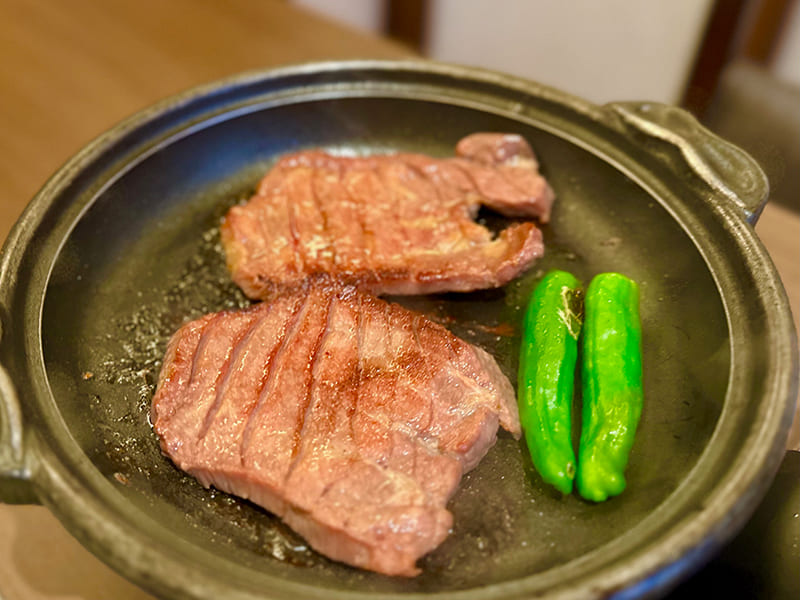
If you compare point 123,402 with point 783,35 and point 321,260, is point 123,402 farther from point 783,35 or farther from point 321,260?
point 783,35

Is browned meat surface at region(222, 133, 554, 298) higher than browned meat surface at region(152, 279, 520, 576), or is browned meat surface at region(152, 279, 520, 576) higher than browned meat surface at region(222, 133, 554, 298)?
browned meat surface at region(222, 133, 554, 298)

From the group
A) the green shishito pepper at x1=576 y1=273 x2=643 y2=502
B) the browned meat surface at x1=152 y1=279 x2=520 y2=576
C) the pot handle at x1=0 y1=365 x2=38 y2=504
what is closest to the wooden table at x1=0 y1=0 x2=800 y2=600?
the green shishito pepper at x1=576 y1=273 x2=643 y2=502

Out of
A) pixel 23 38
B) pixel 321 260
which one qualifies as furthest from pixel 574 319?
pixel 23 38

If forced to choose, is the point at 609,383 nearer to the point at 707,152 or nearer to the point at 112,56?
the point at 707,152

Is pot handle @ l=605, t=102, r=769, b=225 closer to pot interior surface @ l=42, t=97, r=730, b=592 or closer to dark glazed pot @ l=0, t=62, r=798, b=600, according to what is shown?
dark glazed pot @ l=0, t=62, r=798, b=600

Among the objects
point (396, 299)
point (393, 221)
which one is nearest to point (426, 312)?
point (396, 299)

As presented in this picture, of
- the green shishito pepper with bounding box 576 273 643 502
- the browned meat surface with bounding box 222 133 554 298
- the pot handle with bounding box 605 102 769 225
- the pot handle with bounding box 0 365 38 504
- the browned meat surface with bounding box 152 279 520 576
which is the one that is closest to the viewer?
the pot handle with bounding box 0 365 38 504
